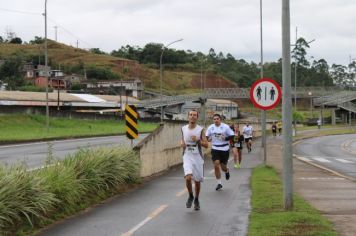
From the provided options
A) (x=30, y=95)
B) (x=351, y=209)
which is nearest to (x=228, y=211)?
(x=351, y=209)

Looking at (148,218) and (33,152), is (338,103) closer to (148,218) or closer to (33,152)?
(33,152)

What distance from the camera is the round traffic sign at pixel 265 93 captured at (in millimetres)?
16172

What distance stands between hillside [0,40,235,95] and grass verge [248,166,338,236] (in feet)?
473

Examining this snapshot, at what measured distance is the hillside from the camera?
538 ft

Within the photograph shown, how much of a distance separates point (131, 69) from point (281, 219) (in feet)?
528

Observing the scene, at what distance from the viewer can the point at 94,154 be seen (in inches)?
504

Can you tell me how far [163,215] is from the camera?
10297 mm

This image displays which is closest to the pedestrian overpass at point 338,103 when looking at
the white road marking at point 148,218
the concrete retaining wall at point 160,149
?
the concrete retaining wall at point 160,149

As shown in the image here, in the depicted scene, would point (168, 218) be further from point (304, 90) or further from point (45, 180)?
point (304, 90)

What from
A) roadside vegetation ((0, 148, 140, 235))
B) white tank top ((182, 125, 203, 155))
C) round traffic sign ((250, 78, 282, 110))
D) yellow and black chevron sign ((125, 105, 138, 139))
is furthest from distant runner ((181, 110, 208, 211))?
yellow and black chevron sign ((125, 105, 138, 139))

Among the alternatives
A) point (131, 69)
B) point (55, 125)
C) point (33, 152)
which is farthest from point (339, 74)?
point (33, 152)

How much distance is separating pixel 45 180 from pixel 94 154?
9.96 ft

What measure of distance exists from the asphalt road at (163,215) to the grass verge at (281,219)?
0.21m

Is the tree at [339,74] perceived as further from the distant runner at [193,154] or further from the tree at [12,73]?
the distant runner at [193,154]
